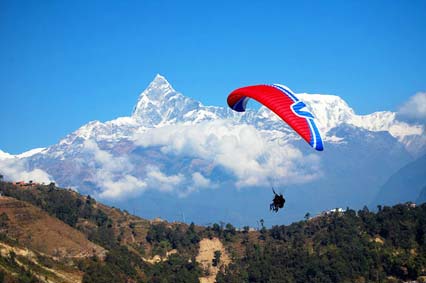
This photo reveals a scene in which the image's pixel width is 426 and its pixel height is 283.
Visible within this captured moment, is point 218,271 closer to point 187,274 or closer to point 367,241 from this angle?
point 187,274

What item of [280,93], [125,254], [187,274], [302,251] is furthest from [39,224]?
[280,93]

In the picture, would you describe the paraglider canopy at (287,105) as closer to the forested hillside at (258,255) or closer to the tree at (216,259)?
the forested hillside at (258,255)

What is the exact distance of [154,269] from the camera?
170000mm

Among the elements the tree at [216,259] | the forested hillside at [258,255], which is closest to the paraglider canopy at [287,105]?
the forested hillside at [258,255]

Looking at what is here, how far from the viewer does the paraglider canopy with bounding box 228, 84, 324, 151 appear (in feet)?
201

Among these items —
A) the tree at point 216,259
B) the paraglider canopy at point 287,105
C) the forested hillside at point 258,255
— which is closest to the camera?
the paraglider canopy at point 287,105

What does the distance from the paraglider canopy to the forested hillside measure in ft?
246

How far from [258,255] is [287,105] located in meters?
123

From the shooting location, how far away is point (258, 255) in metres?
184

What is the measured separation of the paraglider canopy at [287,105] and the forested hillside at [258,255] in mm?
75027

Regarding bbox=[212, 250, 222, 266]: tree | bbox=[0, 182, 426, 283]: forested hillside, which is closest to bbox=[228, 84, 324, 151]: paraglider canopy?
bbox=[0, 182, 426, 283]: forested hillside

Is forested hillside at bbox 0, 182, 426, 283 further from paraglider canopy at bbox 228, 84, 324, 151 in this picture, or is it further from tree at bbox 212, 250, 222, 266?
paraglider canopy at bbox 228, 84, 324, 151

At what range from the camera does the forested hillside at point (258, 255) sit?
150000mm

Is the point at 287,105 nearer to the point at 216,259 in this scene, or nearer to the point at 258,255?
the point at 258,255
